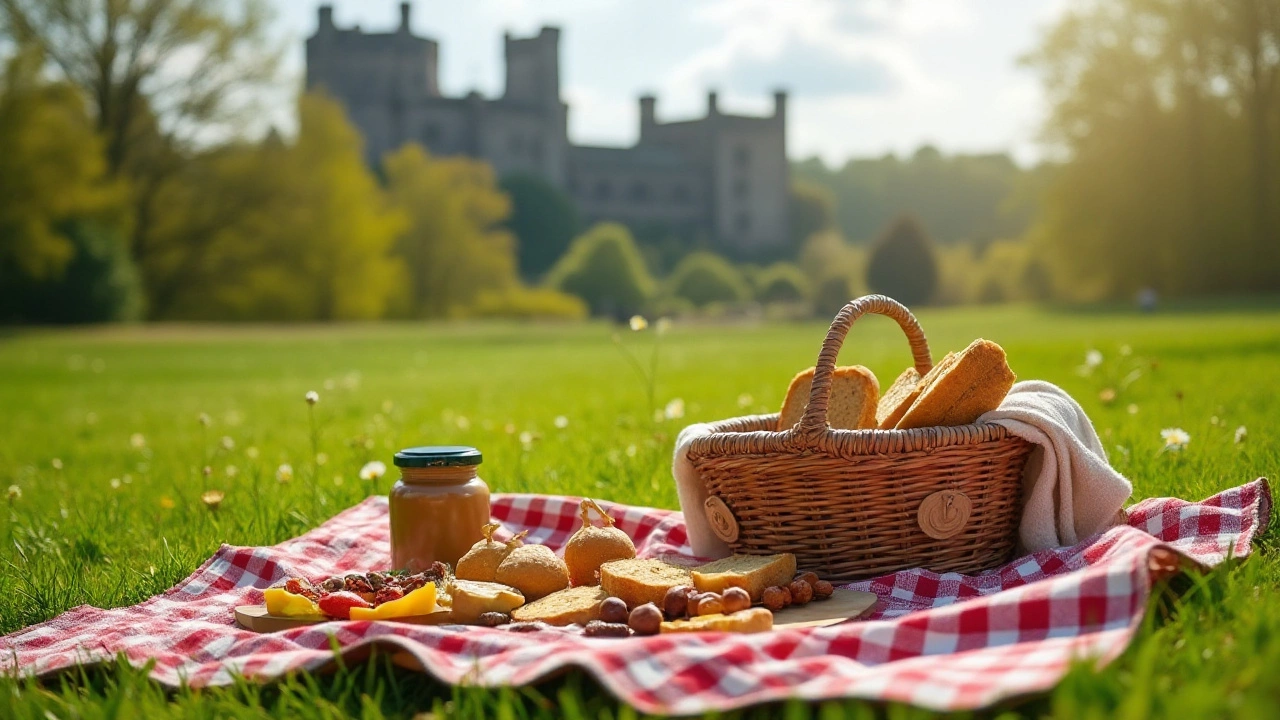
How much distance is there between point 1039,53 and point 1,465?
96.9ft

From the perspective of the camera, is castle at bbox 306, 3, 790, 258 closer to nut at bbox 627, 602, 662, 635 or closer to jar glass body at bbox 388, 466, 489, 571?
jar glass body at bbox 388, 466, 489, 571

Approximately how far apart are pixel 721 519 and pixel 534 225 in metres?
61.8

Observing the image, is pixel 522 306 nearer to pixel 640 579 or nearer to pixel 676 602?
pixel 640 579

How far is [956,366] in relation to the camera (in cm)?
254

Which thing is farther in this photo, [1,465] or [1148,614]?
[1,465]

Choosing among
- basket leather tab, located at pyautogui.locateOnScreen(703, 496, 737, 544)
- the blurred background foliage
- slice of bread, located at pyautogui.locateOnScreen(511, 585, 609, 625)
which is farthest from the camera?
the blurred background foliage

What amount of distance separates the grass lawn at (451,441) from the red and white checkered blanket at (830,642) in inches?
1.8

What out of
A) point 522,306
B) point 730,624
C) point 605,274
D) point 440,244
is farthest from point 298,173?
point 730,624

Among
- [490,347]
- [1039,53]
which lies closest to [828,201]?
[1039,53]

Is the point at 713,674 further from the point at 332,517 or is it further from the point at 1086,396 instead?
the point at 1086,396

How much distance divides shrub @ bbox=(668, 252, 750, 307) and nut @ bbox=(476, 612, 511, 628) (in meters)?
55.0

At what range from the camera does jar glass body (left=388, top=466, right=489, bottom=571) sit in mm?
2557

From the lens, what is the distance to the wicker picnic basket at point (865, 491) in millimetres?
2389

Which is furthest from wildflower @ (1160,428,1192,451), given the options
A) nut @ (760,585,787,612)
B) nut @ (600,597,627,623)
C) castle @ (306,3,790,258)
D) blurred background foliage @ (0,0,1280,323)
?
castle @ (306,3,790,258)
